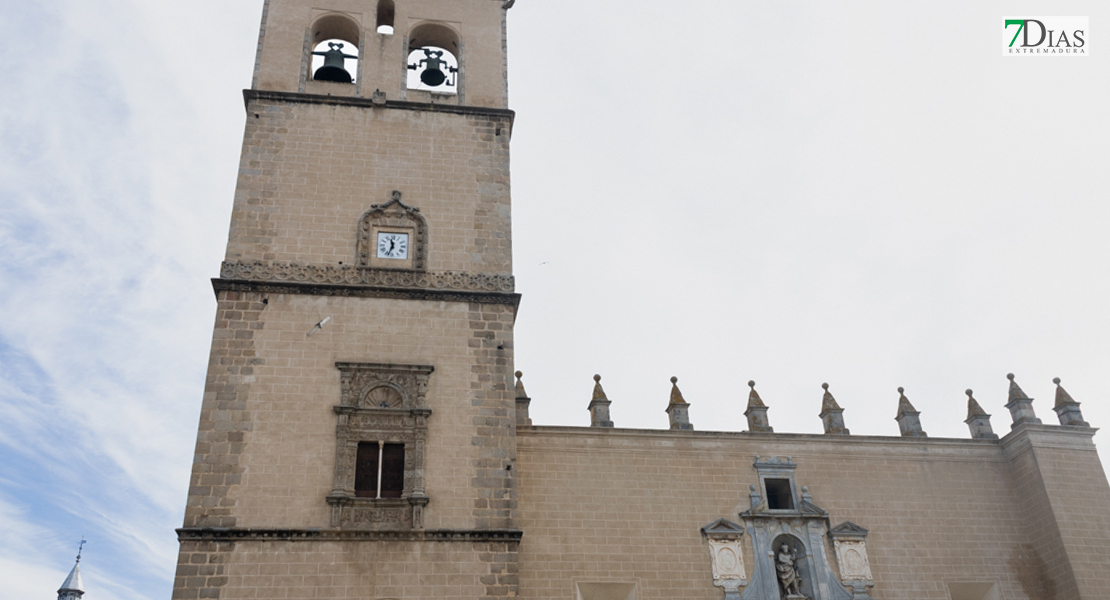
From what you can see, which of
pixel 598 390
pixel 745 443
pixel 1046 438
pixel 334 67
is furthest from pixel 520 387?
pixel 1046 438

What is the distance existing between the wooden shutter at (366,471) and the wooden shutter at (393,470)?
6.2 inches

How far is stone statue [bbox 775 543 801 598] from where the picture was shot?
16.8m

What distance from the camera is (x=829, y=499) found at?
1783 centimetres

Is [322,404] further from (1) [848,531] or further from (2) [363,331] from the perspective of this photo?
(1) [848,531]

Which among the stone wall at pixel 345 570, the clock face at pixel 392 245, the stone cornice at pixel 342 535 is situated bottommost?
the stone wall at pixel 345 570

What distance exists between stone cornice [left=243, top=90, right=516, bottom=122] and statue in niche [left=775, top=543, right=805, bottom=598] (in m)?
10.1

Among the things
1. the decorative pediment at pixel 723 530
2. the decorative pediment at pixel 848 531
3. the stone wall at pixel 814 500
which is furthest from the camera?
the decorative pediment at pixel 848 531

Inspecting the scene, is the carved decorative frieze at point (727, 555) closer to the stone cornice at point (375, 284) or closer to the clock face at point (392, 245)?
the stone cornice at point (375, 284)

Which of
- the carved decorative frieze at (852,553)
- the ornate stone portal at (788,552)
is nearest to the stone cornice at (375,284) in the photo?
the ornate stone portal at (788,552)

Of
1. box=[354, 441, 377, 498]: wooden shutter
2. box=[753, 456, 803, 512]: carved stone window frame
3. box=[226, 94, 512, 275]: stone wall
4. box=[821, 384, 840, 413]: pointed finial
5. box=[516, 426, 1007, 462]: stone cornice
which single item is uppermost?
box=[226, 94, 512, 275]: stone wall

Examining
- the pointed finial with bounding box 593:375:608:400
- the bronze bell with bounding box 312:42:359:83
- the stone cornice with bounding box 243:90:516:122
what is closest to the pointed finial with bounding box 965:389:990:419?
the pointed finial with bounding box 593:375:608:400

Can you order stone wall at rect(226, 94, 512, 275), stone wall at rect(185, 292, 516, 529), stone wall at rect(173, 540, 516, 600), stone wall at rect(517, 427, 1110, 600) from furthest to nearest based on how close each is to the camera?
1. stone wall at rect(226, 94, 512, 275)
2. stone wall at rect(517, 427, 1110, 600)
3. stone wall at rect(185, 292, 516, 529)
4. stone wall at rect(173, 540, 516, 600)

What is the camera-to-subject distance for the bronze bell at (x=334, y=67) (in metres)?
19.3

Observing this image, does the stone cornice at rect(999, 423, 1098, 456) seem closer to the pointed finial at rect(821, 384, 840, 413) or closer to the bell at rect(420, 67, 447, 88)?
the pointed finial at rect(821, 384, 840, 413)
